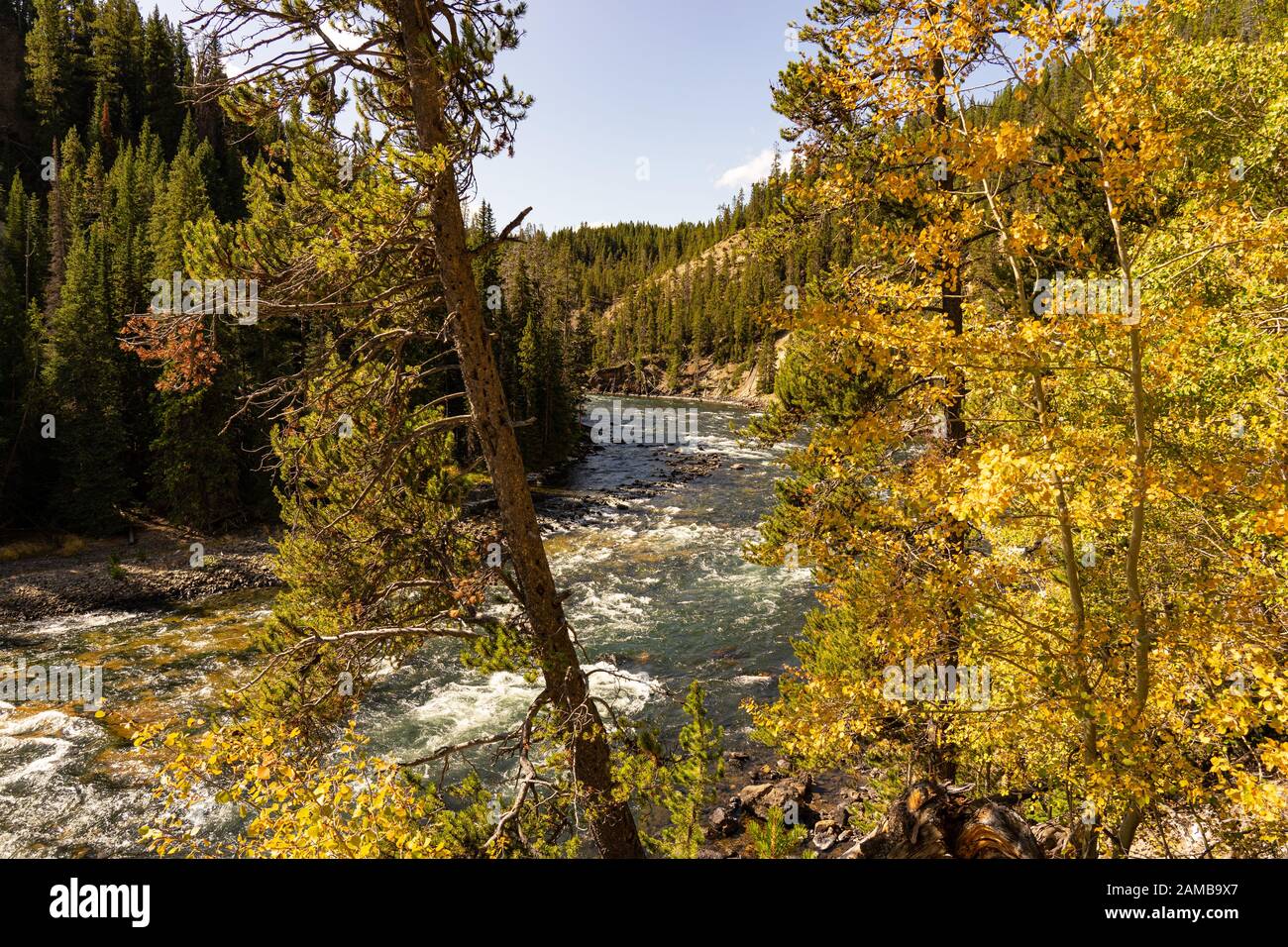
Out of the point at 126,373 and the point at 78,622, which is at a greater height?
the point at 126,373

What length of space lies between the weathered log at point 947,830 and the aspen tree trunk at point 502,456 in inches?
141

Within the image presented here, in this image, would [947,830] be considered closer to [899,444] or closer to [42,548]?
[899,444]

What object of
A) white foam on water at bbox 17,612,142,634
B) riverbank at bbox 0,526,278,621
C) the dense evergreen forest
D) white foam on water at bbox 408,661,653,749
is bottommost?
white foam on water at bbox 408,661,653,749

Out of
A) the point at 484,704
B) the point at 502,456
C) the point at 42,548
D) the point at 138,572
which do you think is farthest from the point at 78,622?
the point at 502,456

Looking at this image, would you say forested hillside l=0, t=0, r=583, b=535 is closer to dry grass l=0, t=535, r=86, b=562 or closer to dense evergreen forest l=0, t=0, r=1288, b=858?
dry grass l=0, t=535, r=86, b=562

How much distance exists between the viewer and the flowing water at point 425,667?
13.4 m

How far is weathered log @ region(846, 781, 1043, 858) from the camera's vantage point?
22.3 feet

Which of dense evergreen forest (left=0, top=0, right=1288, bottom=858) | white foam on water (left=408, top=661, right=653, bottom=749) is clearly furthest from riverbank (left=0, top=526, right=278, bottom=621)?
dense evergreen forest (left=0, top=0, right=1288, bottom=858)

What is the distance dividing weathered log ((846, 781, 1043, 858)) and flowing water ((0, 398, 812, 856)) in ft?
15.0

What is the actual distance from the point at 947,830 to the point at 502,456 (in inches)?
261

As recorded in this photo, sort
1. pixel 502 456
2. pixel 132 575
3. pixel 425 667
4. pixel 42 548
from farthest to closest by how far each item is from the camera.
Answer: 1. pixel 42 548
2. pixel 132 575
3. pixel 425 667
4. pixel 502 456

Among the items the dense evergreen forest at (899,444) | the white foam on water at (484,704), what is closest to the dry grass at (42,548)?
the white foam on water at (484,704)

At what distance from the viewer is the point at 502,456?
5473 millimetres
